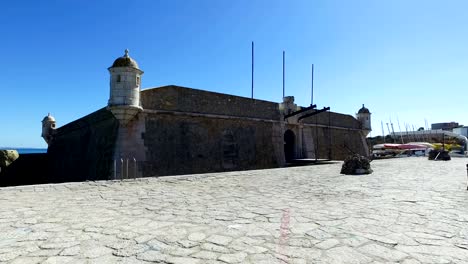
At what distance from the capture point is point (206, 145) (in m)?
14.8

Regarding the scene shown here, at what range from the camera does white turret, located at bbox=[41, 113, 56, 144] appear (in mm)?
22281

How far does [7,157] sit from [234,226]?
23756 mm

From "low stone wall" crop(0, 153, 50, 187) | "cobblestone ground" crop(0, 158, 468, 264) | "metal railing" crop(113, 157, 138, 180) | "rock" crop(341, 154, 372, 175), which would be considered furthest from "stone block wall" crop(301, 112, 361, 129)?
"low stone wall" crop(0, 153, 50, 187)

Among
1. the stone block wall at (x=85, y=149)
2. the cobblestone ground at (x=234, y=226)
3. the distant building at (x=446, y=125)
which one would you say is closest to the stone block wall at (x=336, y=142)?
the stone block wall at (x=85, y=149)

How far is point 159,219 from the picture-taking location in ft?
14.1

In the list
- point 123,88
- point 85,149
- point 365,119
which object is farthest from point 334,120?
point 85,149

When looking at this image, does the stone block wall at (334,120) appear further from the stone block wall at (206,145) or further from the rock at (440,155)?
the rock at (440,155)

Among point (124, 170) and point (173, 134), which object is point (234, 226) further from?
point (173, 134)

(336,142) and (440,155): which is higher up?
(336,142)

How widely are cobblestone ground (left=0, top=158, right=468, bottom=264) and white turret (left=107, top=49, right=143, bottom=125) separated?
213 inches

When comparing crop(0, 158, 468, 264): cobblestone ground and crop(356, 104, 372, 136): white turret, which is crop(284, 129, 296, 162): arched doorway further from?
crop(0, 158, 468, 264): cobblestone ground

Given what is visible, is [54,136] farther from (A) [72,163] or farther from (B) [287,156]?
(B) [287,156]

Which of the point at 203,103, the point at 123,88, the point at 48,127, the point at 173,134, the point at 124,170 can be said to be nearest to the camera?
the point at 123,88

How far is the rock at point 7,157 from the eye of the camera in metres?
20.6
